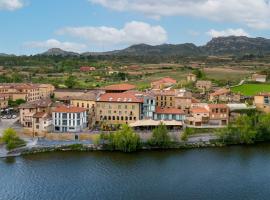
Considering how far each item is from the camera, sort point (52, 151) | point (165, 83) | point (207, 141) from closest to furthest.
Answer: point (52, 151) → point (207, 141) → point (165, 83)

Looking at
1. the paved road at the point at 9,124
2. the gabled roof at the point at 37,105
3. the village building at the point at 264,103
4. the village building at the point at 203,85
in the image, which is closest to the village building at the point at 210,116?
the village building at the point at 264,103

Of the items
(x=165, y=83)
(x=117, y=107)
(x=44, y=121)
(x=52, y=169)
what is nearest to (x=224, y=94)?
(x=165, y=83)

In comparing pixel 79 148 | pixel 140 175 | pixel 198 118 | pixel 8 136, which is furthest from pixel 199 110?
pixel 8 136

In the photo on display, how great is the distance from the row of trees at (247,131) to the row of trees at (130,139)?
5.67 metres

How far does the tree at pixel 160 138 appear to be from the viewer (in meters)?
39.6

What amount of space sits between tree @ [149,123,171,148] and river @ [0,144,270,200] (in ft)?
4.52

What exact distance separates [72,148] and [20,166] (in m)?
6.26

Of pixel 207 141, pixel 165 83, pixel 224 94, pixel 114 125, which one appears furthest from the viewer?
pixel 165 83

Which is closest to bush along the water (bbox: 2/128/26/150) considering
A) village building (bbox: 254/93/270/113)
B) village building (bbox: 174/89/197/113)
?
village building (bbox: 174/89/197/113)

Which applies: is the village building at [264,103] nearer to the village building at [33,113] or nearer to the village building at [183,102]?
the village building at [183,102]

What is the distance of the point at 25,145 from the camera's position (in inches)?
1558

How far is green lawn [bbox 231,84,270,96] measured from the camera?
62.2 metres

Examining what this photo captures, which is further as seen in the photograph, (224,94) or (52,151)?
(224,94)

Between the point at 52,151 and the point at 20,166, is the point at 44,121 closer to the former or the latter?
the point at 52,151
